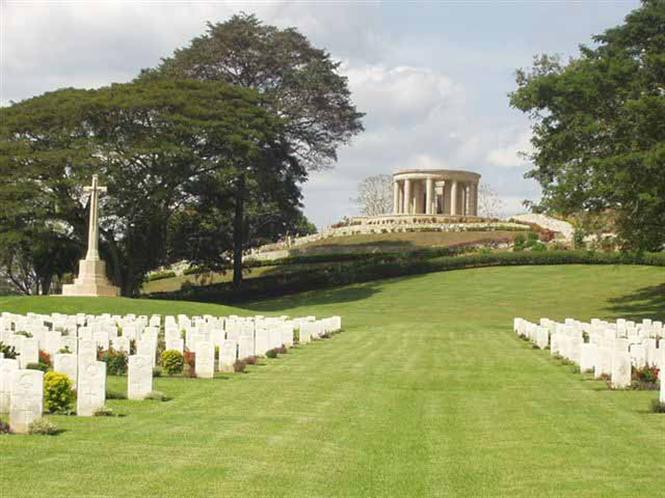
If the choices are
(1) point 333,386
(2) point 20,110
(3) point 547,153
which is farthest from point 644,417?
(2) point 20,110

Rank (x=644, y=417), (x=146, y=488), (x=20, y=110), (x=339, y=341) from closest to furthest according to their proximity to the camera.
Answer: (x=146, y=488) → (x=644, y=417) → (x=339, y=341) → (x=20, y=110)

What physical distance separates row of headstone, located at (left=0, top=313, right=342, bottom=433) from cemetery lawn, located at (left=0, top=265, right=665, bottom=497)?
1.42 ft

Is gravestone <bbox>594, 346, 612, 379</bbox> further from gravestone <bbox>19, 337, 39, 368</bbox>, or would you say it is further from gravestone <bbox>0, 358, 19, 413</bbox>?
gravestone <bbox>0, 358, 19, 413</bbox>

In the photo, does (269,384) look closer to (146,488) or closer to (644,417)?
(644,417)

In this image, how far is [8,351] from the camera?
20.9 meters

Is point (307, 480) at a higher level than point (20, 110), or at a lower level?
lower

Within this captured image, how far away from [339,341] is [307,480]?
74.3ft

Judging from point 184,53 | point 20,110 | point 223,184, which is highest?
point 184,53

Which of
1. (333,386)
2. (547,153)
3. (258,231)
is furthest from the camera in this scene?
(258,231)

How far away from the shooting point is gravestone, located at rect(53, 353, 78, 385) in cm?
1662

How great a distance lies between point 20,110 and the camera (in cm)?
5903

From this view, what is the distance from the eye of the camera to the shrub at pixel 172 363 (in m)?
21.5

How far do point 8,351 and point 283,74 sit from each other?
5134cm

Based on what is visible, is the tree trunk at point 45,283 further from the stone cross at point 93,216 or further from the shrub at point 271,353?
the shrub at point 271,353
